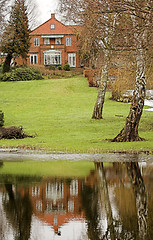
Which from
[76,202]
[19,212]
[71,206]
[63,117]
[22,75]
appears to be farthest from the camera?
[22,75]

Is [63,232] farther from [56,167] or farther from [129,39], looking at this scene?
[129,39]

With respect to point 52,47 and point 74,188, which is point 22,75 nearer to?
point 52,47

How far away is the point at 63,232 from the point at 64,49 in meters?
73.2

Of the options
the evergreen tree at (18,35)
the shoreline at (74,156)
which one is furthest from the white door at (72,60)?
the shoreline at (74,156)

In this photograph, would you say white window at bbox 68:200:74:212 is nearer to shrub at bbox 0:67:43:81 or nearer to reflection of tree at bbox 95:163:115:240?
reflection of tree at bbox 95:163:115:240

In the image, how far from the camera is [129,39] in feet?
47.4

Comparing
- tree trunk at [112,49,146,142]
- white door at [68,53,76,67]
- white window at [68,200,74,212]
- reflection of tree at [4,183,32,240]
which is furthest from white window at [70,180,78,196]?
white door at [68,53,76,67]

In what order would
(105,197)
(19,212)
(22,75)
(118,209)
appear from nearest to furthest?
(19,212) < (118,209) < (105,197) < (22,75)

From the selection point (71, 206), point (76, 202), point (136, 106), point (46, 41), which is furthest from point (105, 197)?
point (46, 41)

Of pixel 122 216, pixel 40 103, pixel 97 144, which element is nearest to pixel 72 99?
pixel 40 103

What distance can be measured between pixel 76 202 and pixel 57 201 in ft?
1.28

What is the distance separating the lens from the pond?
19.8 feet

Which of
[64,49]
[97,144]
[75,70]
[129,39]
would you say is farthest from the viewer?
[64,49]

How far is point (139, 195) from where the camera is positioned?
8.21 meters
